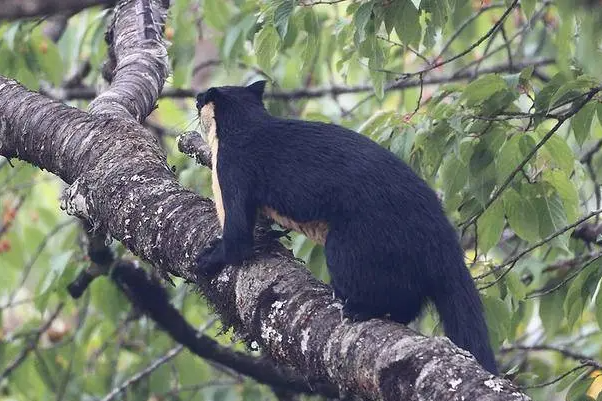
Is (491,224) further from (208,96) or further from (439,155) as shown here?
(208,96)

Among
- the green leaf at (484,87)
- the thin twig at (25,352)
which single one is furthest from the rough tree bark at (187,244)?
the thin twig at (25,352)

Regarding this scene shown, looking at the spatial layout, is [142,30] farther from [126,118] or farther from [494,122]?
[494,122]

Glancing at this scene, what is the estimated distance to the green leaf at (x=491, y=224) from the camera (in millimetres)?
2775

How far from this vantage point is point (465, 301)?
247cm

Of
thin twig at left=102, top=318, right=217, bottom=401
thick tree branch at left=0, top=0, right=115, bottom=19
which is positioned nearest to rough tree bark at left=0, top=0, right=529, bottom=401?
thick tree branch at left=0, top=0, right=115, bottom=19

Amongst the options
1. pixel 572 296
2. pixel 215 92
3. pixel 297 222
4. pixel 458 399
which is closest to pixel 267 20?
A: pixel 215 92

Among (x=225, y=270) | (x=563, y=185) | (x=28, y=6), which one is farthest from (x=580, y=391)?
(x=28, y=6)

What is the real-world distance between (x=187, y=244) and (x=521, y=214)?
0.96 m

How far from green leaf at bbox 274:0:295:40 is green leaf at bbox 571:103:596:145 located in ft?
2.71

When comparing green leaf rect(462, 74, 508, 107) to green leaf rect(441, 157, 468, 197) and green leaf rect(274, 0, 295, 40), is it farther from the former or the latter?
green leaf rect(274, 0, 295, 40)

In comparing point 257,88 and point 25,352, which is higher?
point 257,88

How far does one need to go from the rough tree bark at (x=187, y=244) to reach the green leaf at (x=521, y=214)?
2.35ft

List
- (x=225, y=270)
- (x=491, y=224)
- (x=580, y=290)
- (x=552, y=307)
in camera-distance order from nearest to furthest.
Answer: (x=225, y=270), (x=580, y=290), (x=491, y=224), (x=552, y=307)

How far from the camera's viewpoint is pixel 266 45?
9.91 ft
